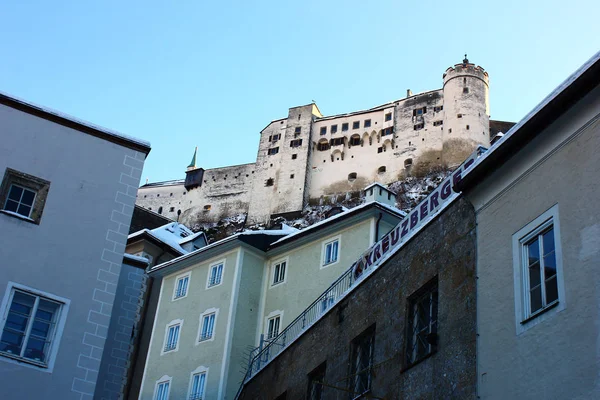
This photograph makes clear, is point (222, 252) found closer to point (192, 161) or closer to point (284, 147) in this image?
point (284, 147)

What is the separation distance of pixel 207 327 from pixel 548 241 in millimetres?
21472

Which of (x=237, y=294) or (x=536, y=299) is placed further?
(x=237, y=294)

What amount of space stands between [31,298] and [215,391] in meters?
14.0

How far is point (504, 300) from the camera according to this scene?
40.2 ft

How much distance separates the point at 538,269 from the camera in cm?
1177

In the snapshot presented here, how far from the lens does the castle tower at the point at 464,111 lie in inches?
3516

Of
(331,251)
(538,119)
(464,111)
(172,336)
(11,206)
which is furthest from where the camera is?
(464,111)

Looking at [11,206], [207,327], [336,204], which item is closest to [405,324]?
[11,206]

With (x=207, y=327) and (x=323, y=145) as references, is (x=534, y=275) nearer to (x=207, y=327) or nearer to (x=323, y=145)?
(x=207, y=327)

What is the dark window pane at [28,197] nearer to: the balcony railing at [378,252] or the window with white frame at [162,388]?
Result: the balcony railing at [378,252]

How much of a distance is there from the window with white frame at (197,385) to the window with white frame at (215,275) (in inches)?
146

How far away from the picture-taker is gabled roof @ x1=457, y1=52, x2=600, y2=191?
11.2 meters

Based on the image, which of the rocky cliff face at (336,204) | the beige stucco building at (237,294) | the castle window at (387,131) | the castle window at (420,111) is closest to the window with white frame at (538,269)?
the beige stucco building at (237,294)

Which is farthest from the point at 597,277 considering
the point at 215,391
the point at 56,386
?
the point at 215,391
